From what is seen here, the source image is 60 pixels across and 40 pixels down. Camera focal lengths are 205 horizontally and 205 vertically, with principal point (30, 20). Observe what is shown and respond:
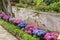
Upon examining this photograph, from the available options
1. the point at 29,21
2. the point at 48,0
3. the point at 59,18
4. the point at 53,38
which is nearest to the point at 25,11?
the point at 29,21

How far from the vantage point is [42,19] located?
7.48m

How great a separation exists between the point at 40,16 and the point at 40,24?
0.31 meters

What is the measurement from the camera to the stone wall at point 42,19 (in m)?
6.78

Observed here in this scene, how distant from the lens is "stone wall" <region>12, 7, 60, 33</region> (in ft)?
22.2

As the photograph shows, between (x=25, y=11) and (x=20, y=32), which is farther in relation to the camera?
(x=25, y=11)

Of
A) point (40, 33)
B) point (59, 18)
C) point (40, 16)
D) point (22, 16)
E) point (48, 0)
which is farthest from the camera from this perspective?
point (22, 16)

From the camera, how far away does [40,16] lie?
760 centimetres

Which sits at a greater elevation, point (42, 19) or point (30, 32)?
point (42, 19)

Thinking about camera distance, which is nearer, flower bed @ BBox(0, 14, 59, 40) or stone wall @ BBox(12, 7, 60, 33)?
flower bed @ BBox(0, 14, 59, 40)

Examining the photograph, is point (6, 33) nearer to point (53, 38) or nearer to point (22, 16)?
point (22, 16)

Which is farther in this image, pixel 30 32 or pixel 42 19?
pixel 42 19

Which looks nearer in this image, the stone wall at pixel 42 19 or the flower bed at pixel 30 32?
the flower bed at pixel 30 32

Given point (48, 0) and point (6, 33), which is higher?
point (48, 0)

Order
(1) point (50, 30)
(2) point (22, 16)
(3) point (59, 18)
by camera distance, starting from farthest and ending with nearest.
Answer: (2) point (22, 16) → (1) point (50, 30) → (3) point (59, 18)
